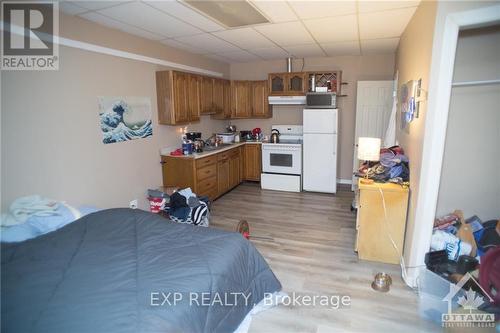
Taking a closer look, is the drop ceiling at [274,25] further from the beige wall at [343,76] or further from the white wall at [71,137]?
the white wall at [71,137]

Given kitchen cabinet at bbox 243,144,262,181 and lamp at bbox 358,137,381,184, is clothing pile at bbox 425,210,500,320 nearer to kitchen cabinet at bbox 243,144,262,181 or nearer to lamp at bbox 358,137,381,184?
lamp at bbox 358,137,381,184

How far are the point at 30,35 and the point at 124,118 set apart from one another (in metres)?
1.21

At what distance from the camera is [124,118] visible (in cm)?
347

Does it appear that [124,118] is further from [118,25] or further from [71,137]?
[118,25]

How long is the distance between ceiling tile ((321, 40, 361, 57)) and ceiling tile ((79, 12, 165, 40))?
8.23ft

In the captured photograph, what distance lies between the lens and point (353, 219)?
13.2 ft

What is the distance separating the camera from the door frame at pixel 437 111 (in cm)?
187

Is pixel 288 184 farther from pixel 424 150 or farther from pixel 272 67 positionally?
pixel 424 150

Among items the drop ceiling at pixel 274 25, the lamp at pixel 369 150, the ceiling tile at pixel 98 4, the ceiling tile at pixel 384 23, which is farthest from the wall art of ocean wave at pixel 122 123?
the ceiling tile at pixel 384 23

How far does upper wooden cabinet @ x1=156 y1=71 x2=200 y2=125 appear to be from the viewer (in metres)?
3.98

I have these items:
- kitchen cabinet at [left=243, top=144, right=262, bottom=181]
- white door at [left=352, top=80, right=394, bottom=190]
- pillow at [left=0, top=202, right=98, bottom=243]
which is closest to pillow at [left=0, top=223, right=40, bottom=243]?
pillow at [left=0, top=202, right=98, bottom=243]

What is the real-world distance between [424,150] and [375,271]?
1.31 m

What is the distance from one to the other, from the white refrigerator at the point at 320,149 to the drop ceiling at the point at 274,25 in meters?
1.12

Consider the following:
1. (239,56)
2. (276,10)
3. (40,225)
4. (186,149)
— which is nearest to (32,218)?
(40,225)
